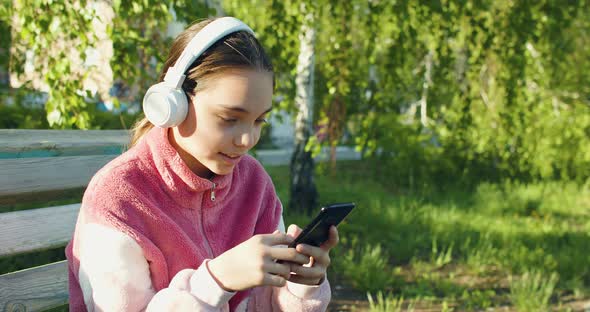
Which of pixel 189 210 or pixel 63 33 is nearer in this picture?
pixel 189 210

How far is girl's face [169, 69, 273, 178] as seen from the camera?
1533 mm

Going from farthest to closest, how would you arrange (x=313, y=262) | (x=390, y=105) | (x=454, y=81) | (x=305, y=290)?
1. (x=454, y=81)
2. (x=390, y=105)
3. (x=305, y=290)
4. (x=313, y=262)

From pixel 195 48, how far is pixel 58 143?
2.36 feet

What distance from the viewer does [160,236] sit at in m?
1.57

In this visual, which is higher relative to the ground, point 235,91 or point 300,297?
point 235,91

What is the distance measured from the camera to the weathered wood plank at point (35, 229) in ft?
6.20

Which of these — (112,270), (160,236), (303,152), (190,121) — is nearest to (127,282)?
(112,270)

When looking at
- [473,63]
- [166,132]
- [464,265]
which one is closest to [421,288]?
[464,265]

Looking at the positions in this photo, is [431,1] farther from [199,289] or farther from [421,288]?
[199,289]

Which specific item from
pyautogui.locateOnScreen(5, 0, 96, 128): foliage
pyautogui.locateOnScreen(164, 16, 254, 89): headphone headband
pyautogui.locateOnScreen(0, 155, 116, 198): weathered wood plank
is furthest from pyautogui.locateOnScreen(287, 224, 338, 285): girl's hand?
pyautogui.locateOnScreen(5, 0, 96, 128): foliage

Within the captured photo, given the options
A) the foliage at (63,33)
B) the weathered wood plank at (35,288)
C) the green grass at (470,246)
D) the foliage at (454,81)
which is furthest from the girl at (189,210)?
the foliage at (454,81)

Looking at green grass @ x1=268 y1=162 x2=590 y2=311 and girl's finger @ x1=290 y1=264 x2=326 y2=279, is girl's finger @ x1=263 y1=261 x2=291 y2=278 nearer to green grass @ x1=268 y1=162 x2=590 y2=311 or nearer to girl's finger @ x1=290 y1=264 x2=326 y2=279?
girl's finger @ x1=290 y1=264 x2=326 y2=279

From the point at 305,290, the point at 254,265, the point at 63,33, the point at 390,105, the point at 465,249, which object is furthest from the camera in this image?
the point at 390,105

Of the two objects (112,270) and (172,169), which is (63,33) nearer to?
(172,169)
